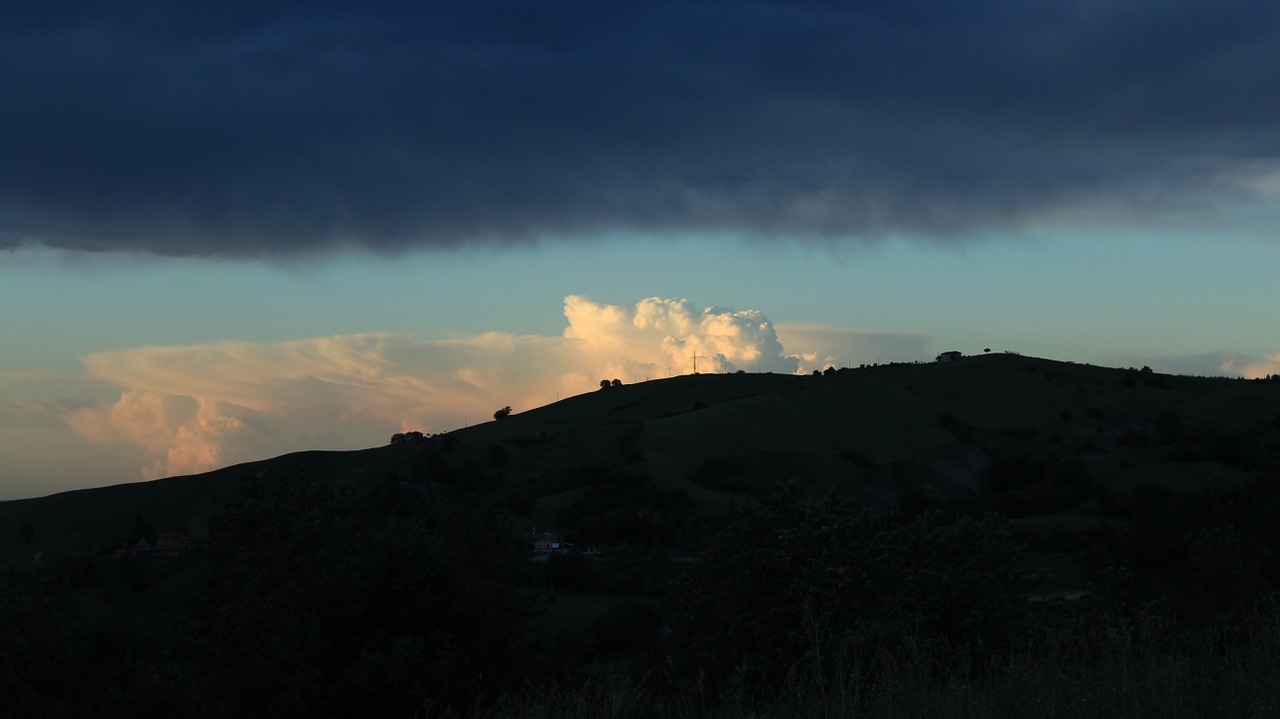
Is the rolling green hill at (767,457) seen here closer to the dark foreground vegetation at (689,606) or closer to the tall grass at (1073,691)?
the dark foreground vegetation at (689,606)

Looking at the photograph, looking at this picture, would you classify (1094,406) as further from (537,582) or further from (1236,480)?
(537,582)

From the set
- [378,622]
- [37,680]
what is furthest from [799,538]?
[37,680]

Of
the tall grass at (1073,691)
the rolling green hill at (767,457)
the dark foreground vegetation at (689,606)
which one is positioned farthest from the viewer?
the rolling green hill at (767,457)

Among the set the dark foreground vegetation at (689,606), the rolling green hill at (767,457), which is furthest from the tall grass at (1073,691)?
the rolling green hill at (767,457)

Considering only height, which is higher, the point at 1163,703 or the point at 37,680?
the point at 1163,703

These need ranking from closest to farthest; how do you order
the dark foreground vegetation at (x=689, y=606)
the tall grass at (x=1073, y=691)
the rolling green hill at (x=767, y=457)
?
the tall grass at (x=1073, y=691) → the dark foreground vegetation at (x=689, y=606) → the rolling green hill at (x=767, y=457)

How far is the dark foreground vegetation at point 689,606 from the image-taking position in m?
12.4

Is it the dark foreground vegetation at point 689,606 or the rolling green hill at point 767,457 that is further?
the rolling green hill at point 767,457

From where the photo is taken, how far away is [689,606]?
4241 cm

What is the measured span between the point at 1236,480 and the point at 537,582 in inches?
4112

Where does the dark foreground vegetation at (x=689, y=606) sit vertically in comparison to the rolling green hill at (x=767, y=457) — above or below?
below

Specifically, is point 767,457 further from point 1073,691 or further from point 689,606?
point 1073,691

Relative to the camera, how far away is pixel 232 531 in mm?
45906

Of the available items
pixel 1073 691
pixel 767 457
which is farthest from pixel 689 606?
pixel 767 457
